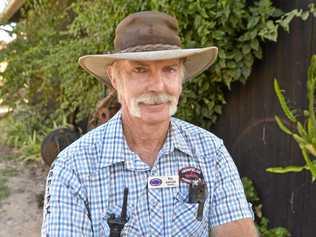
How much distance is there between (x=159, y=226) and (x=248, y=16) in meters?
1.72

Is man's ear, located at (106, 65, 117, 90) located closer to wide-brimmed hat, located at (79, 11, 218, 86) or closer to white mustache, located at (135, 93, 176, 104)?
wide-brimmed hat, located at (79, 11, 218, 86)

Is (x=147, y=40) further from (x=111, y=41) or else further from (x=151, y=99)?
(x=111, y=41)

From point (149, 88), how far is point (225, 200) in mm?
526

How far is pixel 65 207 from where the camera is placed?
1729mm

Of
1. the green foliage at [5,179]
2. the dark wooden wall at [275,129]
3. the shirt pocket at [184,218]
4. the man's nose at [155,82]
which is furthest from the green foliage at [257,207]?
the green foliage at [5,179]

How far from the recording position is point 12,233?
4.41 meters

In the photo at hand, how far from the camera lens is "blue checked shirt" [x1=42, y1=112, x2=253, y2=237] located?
5.75ft

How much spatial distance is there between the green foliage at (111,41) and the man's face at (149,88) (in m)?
A: 1.31

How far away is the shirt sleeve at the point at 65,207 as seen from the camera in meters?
1.72

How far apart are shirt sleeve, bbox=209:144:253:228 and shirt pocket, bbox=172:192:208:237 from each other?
0.26 ft

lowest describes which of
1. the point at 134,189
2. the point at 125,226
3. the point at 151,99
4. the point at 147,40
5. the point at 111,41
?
the point at 125,226

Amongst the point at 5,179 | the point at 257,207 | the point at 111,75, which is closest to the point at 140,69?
the point at 111,75

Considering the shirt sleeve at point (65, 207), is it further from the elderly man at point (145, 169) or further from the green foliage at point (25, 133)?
the green foliage at point (25, 133)

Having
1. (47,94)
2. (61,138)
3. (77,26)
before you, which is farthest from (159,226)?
(47,94)
